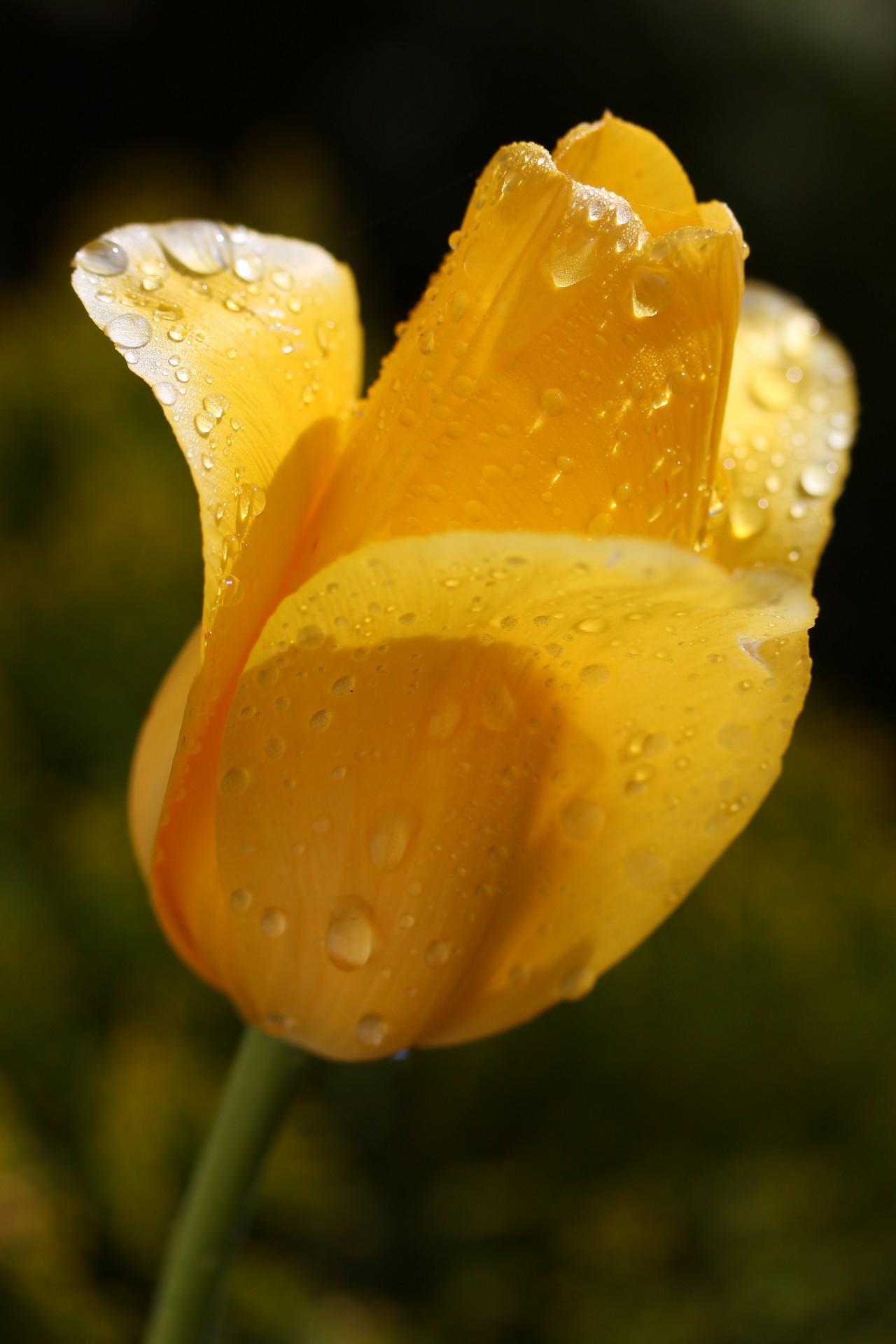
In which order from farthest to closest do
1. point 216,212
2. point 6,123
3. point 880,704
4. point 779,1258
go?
point 6,123 < point 880,704 < point 216,212 < point 779,1258

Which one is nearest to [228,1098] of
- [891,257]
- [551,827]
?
[551,827]

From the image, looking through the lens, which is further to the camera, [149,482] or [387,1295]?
[149,482]

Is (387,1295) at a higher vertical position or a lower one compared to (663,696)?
lower

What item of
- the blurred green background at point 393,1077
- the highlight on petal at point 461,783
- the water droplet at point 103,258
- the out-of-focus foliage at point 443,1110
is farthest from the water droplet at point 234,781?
the out-of-focus foliage at point 443,1110

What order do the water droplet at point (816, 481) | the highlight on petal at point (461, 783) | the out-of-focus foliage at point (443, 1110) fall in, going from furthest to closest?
the out-of-focus foliage at point (443, 1110)
the water droplet at point (816, 481)
the highlight on petal at point (461, 783)

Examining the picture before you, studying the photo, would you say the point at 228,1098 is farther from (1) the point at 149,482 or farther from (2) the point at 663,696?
(1) the point at 149,482

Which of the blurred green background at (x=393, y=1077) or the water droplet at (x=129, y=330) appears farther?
the blurred green background at (x=393, y=1077)

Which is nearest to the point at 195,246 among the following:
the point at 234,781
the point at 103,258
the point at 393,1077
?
the point at 103,258

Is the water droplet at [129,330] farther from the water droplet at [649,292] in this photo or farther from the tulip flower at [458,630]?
the water droplet at [649,292]
